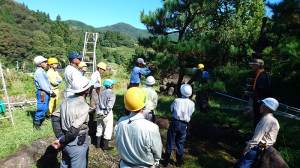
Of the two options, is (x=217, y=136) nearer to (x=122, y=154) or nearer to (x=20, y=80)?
(x=122, y=154)

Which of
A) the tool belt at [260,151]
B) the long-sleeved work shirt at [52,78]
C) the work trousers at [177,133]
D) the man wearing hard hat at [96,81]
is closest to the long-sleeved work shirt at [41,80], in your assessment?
the long-sleeved work shirt at [52,78]

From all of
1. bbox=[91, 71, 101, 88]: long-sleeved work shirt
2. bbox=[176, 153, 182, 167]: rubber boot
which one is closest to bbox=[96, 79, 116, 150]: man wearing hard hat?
bbox=[91, 71, 101, 88]: long-sleeved work shirt

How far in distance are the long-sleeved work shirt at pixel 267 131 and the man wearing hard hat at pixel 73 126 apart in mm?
2281

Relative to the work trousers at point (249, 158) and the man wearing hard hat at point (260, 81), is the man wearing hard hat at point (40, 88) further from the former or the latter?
the man wearing hard hat at point (260, 81)

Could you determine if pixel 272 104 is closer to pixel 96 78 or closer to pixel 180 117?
pixel 180 117

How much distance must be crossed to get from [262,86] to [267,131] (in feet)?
4.31

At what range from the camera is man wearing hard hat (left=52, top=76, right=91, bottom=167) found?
201 centimetres

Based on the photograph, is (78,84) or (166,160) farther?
(166,160)

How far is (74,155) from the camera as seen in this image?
82.2 inches

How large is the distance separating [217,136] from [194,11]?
3.49 m

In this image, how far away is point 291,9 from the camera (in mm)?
3148

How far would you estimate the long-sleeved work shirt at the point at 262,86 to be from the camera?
3.24m

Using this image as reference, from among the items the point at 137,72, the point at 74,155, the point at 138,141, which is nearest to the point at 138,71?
the point at 137,72

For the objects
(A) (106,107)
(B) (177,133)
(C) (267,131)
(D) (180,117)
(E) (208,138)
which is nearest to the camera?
(C) (267,131)
